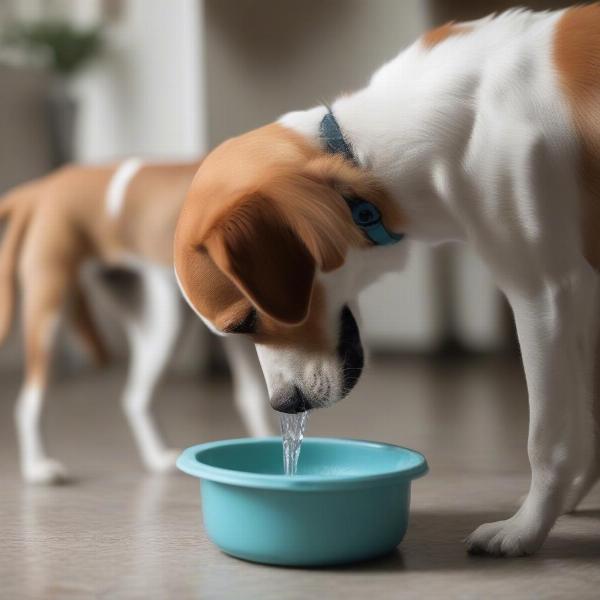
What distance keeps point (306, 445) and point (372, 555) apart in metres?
0.32

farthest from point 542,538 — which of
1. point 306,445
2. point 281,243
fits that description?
point 281,243

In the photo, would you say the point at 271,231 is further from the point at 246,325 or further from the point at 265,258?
the point at 246,325

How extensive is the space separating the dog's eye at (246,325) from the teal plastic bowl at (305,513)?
7.9 inches

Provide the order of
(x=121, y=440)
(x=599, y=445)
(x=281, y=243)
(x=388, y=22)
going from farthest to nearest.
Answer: (x=388, y=22)
(x=121, y=440)
(x=599, y=445)
(x=281, y=243)

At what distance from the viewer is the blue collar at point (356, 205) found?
1503mm

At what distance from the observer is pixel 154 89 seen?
4.34m

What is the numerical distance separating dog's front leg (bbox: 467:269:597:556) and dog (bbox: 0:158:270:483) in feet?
2.99

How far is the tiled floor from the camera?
1.39 m

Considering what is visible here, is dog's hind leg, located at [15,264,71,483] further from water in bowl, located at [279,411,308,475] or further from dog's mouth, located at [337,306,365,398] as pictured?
dog's mouth, located at [337,306,365,398]

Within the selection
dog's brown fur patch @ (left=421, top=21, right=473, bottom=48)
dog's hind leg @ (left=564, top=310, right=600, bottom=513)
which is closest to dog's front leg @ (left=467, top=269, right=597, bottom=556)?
dog's hind leg @ (left=564, top=310, right=600, bottom=513)

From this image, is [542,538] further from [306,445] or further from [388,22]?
[388,22]

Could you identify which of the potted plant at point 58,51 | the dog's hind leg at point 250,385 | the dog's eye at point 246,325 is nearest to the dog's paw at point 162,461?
the dog's hind leg at point 250,385

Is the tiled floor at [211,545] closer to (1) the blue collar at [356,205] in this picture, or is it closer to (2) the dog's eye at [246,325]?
(2) the dog's eye at [246,325]

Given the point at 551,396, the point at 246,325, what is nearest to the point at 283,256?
the point at 246,325
